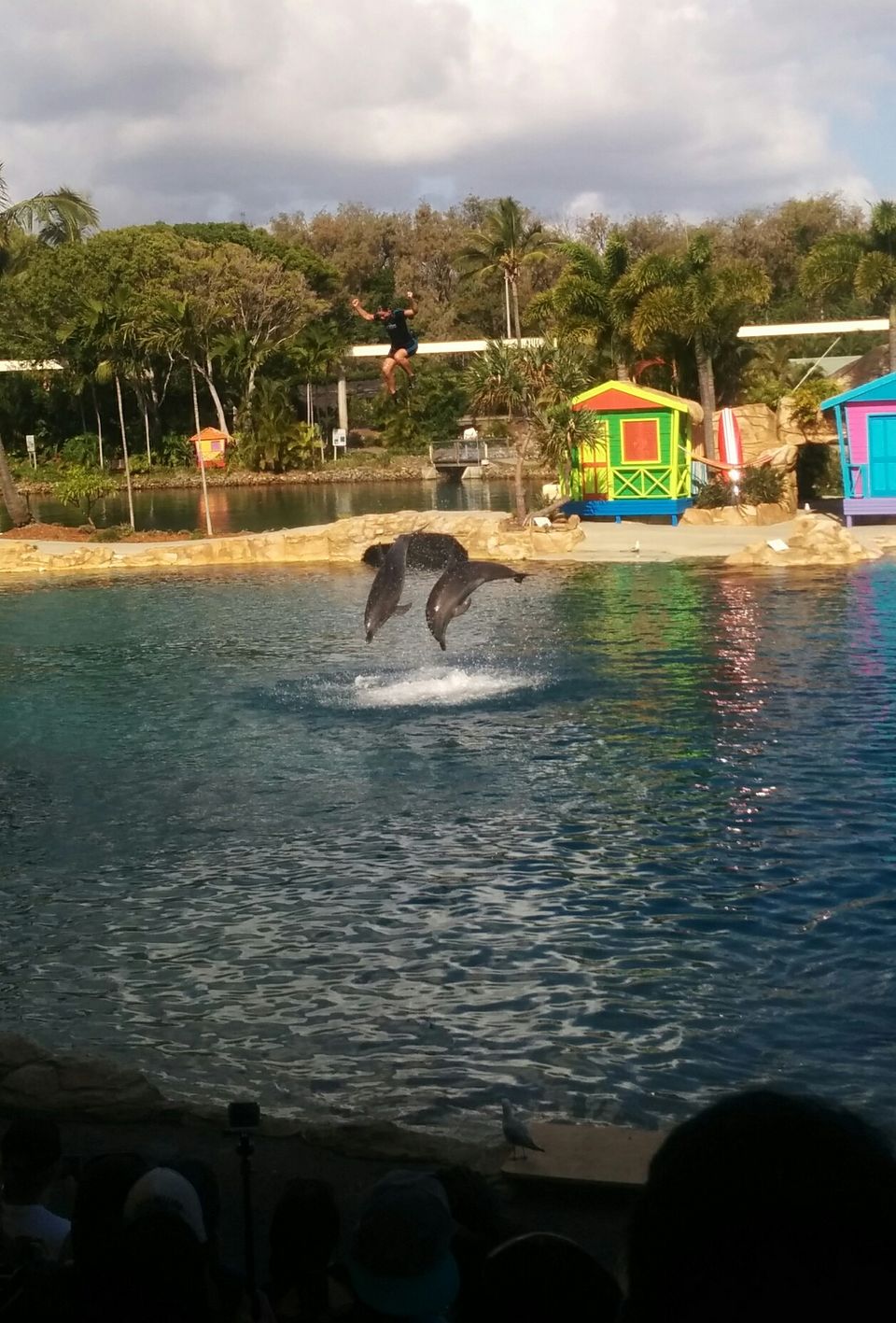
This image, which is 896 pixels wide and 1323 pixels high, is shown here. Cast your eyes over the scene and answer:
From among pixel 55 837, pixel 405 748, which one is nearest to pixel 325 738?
pixel 405 748

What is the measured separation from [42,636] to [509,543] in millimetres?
10549

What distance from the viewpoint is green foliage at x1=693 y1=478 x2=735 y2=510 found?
33625 mm

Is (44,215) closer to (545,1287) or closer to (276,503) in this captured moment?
(276,503)

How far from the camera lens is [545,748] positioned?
1398 cm

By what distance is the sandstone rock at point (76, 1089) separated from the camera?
21.5 ft

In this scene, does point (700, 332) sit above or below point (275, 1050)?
above

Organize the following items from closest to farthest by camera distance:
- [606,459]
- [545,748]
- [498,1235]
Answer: [498,1235] → [545,748] → [606,459]

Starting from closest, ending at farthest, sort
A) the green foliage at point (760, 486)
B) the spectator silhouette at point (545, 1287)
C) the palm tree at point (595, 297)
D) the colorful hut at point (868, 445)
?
1. the spectator silhouette at point (545, 1287)
2. the colorful hut at point (868, 445)
3. the green foliage at point (760, 486)
4. the palm tree at point (595, 297)

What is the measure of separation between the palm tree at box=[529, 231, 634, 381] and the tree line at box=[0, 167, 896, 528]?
66 mm

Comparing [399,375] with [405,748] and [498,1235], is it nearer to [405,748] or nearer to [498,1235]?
[405,748]

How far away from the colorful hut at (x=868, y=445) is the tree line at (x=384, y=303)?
506 cm

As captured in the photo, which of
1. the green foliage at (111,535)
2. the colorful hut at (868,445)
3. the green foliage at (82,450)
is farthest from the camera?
the green foliage at (82,450)

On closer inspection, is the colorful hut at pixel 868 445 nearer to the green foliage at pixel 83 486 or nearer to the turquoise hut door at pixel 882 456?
the turquoise hut door at pixel 882 456

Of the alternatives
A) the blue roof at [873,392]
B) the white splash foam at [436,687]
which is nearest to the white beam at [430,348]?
the blue roof at [873,392]
